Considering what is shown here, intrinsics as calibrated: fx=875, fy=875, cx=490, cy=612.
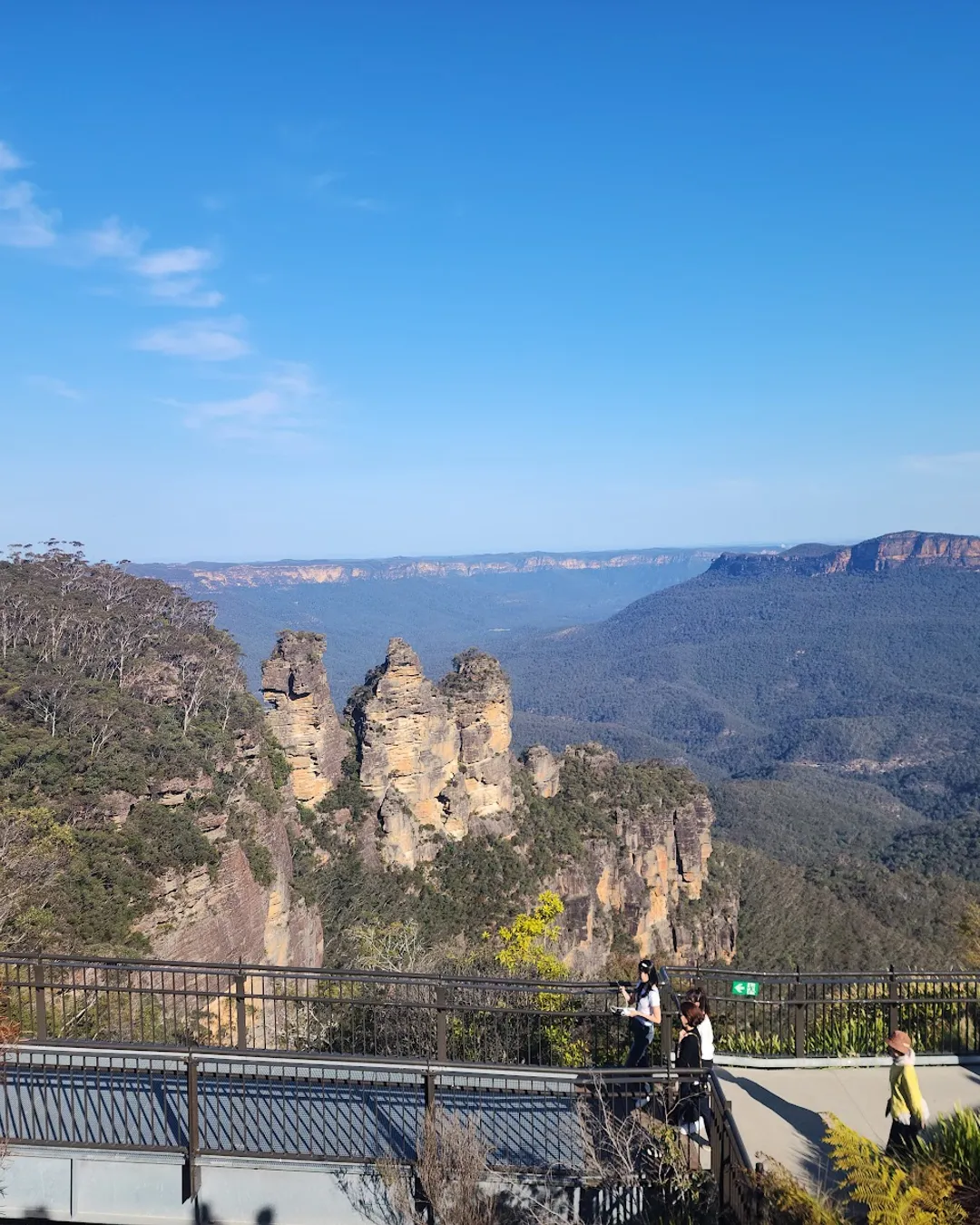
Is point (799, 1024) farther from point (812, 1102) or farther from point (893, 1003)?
point (893, 1003)

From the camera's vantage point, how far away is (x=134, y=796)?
76.0 feet

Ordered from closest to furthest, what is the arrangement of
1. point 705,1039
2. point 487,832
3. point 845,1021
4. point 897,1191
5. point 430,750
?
point 897,1191, point 705,1039, point 845,1021, point 430,750, point 487,832

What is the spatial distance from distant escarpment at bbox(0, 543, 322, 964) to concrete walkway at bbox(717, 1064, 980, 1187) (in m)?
12.1

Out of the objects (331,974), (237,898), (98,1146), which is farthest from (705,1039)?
(237,898)

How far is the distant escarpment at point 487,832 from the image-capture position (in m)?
39.5

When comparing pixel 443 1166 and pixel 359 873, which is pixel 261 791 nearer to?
pixel 359 873

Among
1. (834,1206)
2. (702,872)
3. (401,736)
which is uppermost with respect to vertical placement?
(834,1206)

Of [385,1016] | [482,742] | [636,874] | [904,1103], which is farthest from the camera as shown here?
[636,874]

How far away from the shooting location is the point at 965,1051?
10.6 metres

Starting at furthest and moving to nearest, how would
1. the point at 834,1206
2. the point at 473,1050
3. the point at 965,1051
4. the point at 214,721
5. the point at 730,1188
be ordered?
the point at 214,721 → the point at 473,1050 → the point at 965,1051 → the point at 730,1188 → the point at 834,1206

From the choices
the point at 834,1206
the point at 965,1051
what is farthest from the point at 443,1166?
the point at 965,1051

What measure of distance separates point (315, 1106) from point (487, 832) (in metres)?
36.9

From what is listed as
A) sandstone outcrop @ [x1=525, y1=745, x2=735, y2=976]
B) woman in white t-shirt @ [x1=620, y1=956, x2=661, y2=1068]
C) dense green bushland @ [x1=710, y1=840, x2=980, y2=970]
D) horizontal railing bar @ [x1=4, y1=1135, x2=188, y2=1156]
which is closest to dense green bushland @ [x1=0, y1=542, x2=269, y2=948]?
horizontal railing bar @ [x1=4, y1=1135, x2=188, y2=1156]

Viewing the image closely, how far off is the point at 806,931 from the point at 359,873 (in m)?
33.5
